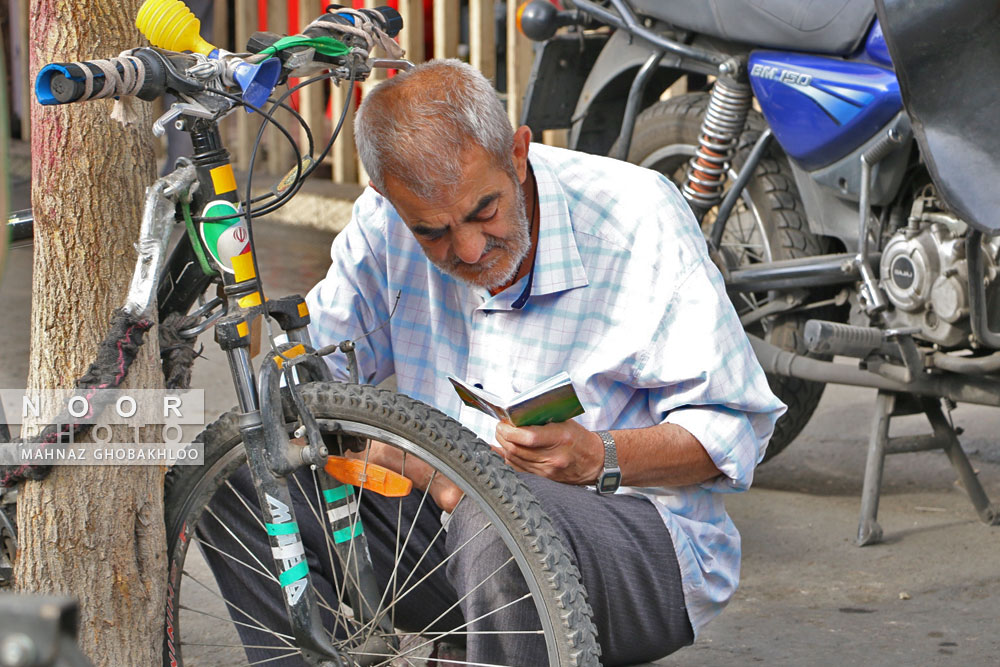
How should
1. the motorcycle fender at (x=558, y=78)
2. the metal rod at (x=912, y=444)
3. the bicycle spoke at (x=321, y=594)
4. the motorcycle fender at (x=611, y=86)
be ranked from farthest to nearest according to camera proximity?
1. the motorcycle fender at (x=558, y=78)
2. the motorcycle fender at (x=611, y=86)
3. the metal rod at (x=912, y=444)
4. the bicycle spoke at (x=321, y=594)

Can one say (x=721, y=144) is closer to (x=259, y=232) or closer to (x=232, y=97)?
(x=232, y=97)

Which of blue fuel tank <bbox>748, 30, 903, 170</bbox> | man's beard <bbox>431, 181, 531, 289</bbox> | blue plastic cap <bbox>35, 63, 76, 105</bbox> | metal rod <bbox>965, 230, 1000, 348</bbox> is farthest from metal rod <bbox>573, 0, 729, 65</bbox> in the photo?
blue plastic cap <bbox>35, 63, 76, 105</bbox>

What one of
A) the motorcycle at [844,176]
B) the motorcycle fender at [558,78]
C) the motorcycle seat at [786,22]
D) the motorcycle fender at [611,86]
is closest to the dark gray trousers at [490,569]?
the motorcycle at [844,176]

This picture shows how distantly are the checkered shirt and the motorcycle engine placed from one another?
3.20 ft

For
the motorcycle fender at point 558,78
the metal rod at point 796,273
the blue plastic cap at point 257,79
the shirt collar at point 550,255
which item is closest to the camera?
the blue plastic cap at point 257,79

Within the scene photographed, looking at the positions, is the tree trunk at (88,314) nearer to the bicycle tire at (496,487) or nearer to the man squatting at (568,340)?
the man squatting at (568,340)

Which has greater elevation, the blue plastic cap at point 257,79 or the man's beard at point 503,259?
the blue plastic cap at point 257,79

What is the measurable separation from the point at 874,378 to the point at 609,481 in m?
1.52

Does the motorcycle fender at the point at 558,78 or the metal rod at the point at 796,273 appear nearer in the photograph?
Result: the metal rod at the point at 796,273

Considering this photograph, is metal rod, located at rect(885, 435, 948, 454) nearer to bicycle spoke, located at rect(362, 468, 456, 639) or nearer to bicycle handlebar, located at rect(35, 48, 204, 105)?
bicycle spoke, located at rect(362, 468, 456, 639)

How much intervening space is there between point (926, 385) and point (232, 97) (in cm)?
199

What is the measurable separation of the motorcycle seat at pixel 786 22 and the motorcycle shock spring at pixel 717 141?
14 centimetres

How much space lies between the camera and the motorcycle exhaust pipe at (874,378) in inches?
121

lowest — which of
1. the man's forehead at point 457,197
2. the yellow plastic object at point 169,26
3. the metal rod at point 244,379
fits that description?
the metal rod at point 244,379
